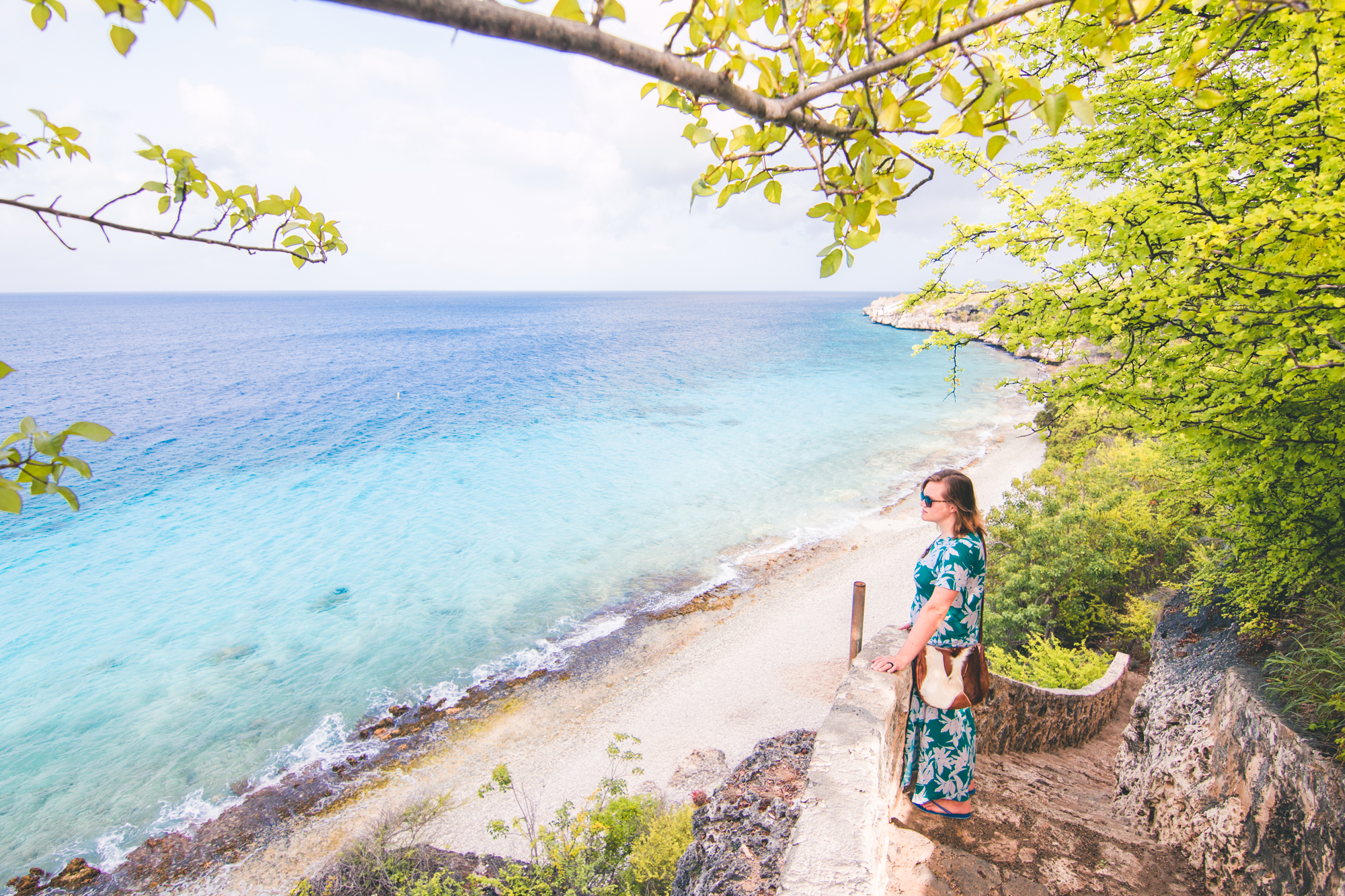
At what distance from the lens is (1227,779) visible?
163 inches

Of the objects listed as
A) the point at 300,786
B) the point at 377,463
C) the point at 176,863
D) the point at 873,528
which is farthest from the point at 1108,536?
the point at 377,463

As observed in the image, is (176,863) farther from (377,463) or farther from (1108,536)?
(377,463)

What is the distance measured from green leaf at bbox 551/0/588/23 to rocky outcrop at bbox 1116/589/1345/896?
5.55 metres

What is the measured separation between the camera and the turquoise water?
42.2 ft

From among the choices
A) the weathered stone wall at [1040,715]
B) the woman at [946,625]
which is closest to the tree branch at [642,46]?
the woman at [946,625]

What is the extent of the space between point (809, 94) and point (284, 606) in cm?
2197

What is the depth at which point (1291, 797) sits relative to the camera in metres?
3.55

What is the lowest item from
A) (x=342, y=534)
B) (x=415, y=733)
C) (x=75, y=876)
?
(x=75, y=876)

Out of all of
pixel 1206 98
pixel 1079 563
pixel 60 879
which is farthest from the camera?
pixel 1079 563

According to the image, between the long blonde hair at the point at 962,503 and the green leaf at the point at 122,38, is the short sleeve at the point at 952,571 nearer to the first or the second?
the long blonde hair at the point at 962,503

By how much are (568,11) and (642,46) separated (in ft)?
0.70

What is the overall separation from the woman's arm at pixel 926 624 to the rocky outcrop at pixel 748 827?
2.95ft

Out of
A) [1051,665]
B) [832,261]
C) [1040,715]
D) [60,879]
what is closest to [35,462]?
[832,261]

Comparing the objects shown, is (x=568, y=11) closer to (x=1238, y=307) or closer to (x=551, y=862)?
(x=1238, y=307)
